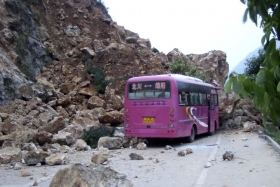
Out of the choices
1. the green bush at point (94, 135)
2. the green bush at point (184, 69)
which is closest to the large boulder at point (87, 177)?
the green bush at point (94, 135)

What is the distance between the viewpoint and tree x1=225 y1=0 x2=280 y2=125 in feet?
6.34

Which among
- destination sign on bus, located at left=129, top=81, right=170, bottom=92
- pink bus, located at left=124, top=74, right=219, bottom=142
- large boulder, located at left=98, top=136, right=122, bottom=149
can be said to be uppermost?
destination sign on bus, located at left=129, top=81, right=170, bottom=92

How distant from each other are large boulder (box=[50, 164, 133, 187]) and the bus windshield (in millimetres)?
8417

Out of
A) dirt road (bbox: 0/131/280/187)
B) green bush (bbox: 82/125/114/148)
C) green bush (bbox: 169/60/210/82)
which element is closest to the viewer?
dirt road (bbox: 0/131/280/187)

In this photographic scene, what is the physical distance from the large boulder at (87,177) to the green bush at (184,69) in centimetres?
2333

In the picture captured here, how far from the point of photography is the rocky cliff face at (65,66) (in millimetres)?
18312

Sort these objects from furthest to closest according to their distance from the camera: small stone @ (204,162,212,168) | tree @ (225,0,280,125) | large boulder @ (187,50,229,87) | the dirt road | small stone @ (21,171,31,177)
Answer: large boulder @ (187,50,229,87) → small stone @ (204,162,212,168) → small stone @ (21,171,31,177) → the dirt road → tree @ (225,0,280,125)

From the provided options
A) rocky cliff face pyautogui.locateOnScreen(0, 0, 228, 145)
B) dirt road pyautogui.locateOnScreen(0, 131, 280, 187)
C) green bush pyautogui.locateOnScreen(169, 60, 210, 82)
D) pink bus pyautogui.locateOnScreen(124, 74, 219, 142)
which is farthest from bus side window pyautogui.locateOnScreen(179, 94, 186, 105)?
green bush pyautogui.locateOnScreen(169, 60, 210, 82)

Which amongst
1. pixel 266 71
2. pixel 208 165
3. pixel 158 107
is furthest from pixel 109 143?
pixel 266 71

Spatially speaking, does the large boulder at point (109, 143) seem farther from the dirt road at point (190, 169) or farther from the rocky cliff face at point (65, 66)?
the rocky cliff face at point (65, 66)

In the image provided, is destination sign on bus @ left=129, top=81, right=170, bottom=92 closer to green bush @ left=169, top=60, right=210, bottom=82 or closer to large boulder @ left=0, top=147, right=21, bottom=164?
large boulder @ left=0, top=147, right=21, bottom=164

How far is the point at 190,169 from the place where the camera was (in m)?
9.40

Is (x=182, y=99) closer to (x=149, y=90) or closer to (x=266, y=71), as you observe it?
(x=149, y=90)

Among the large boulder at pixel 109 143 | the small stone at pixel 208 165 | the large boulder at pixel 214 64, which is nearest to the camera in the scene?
the small stone at pixel 208 165
